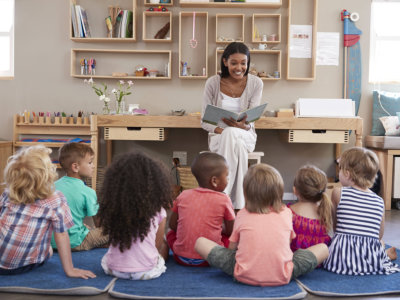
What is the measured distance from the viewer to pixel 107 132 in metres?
3.52

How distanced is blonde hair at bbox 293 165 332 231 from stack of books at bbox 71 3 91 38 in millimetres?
2970

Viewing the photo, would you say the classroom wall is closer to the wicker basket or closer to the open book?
the wicker basket

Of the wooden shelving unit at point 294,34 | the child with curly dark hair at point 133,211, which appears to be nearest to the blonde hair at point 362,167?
the child with curly dark hair at point 133,211

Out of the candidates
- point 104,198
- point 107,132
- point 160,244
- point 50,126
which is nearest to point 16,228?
point 104,198

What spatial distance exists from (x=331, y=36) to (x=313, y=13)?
0.29 metres

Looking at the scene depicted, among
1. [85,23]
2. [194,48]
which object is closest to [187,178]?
[194,48]

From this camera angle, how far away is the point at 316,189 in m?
1.71

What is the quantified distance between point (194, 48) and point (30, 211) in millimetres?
2842

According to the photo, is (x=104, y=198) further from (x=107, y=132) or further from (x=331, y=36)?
(x=331, y=36)

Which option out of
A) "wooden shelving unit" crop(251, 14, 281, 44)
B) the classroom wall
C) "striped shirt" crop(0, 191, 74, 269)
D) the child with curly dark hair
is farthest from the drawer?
"striped shirt" crop(0, 191, 74, 269)

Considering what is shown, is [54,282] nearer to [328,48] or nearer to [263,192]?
[263,192]

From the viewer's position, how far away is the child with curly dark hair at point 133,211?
152cm

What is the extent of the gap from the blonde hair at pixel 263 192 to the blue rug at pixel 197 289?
0.28 metres

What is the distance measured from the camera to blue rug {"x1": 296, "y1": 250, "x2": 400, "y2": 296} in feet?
4.84
